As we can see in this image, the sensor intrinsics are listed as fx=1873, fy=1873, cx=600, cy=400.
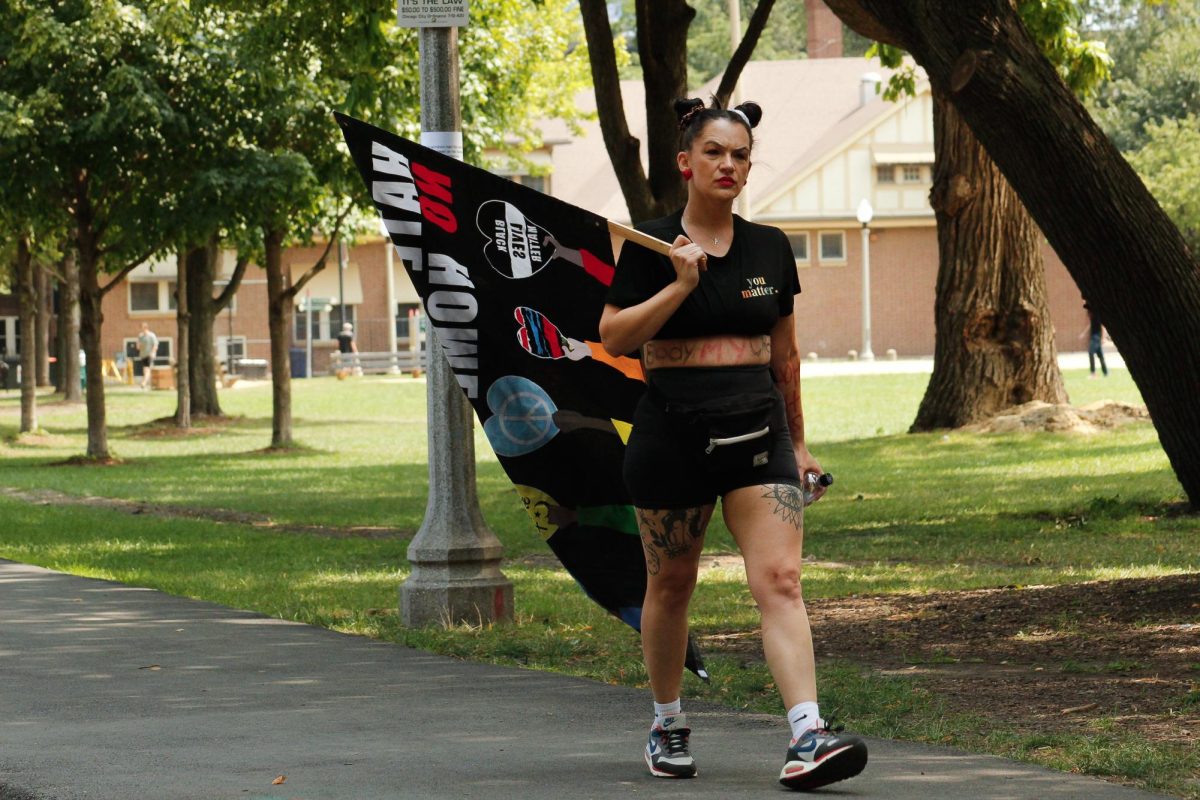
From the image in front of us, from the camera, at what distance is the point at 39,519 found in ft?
54.5

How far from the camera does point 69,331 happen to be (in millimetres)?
43562

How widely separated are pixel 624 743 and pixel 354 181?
20.3 meters

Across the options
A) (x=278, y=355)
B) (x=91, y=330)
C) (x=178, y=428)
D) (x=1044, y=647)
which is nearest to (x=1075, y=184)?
(x=1044, y=647)

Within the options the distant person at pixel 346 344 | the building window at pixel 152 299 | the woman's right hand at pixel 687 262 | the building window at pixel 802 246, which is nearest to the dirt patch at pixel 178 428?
the distant person at pixel 346 344

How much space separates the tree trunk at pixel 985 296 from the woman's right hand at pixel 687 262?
1740cm

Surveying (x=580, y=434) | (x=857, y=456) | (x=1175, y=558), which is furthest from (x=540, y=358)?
(x=857, y=456)

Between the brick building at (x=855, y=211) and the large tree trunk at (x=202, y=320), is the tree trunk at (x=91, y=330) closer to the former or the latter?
the large tree trunk at (x=202, y=320)

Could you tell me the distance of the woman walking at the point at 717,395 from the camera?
5.26 m

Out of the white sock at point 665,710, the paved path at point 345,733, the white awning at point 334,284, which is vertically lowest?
the paved path at point 345,733

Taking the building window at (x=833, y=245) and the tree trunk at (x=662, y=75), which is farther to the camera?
the building window at (x=833, y=245)

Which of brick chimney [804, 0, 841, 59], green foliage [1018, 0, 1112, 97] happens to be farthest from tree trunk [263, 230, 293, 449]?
brick chimney [804, 0, 841, 59]

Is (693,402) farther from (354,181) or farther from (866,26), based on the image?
(354,181)

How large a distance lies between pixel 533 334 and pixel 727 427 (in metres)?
2.42

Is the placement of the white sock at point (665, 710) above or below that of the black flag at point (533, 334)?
below
